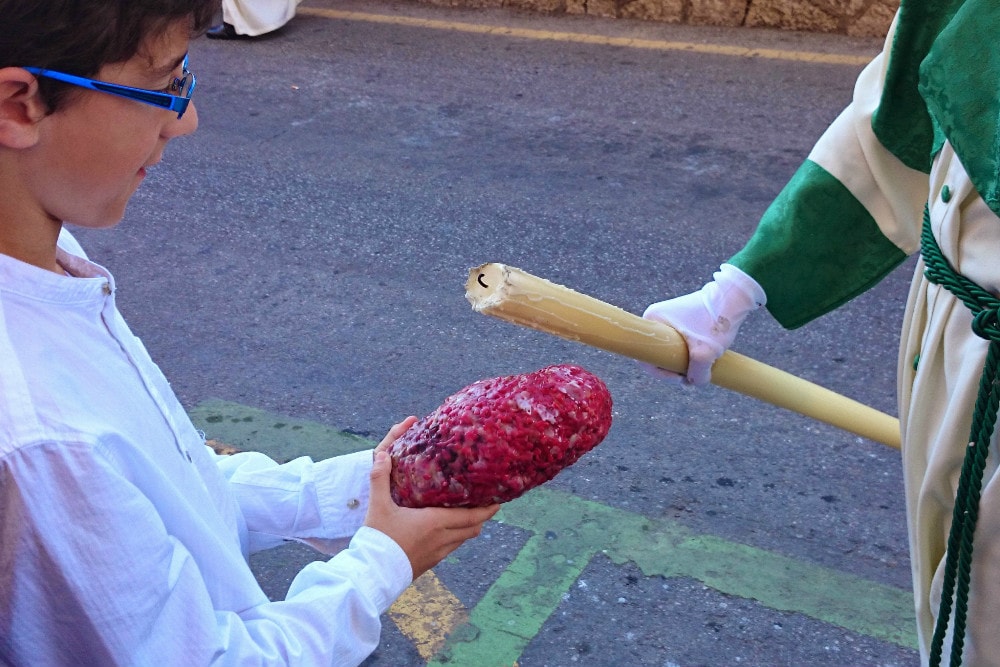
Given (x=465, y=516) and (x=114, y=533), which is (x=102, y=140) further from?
(x=465, y=516)

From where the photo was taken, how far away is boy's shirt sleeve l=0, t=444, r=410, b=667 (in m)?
1.22

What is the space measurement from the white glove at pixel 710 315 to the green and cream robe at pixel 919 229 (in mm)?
45

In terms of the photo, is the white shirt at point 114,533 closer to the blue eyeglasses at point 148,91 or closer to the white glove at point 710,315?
the blue eyeglasses at point 148,91

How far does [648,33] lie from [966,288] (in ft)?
24.8

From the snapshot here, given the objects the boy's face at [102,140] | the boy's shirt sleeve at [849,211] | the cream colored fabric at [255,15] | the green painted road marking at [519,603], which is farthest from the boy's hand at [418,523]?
the cream colored fabric at [255,15]

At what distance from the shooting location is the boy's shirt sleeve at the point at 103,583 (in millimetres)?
1221

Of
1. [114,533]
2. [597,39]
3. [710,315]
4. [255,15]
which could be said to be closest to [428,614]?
[710,315]

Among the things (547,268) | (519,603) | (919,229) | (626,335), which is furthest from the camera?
(547,268)

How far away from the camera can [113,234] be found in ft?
18.5

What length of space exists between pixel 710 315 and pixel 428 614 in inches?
56.0

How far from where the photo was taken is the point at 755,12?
873 cm

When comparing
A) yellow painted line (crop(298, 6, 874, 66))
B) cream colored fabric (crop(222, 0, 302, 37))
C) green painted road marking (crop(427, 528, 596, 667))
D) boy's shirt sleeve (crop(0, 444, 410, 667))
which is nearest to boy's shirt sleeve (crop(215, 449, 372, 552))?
boy's shirt sleeve (crop(0, 444, 410, 667))

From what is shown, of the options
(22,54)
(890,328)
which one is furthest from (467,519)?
(890,328)

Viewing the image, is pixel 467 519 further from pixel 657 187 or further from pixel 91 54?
pixel 657 187
